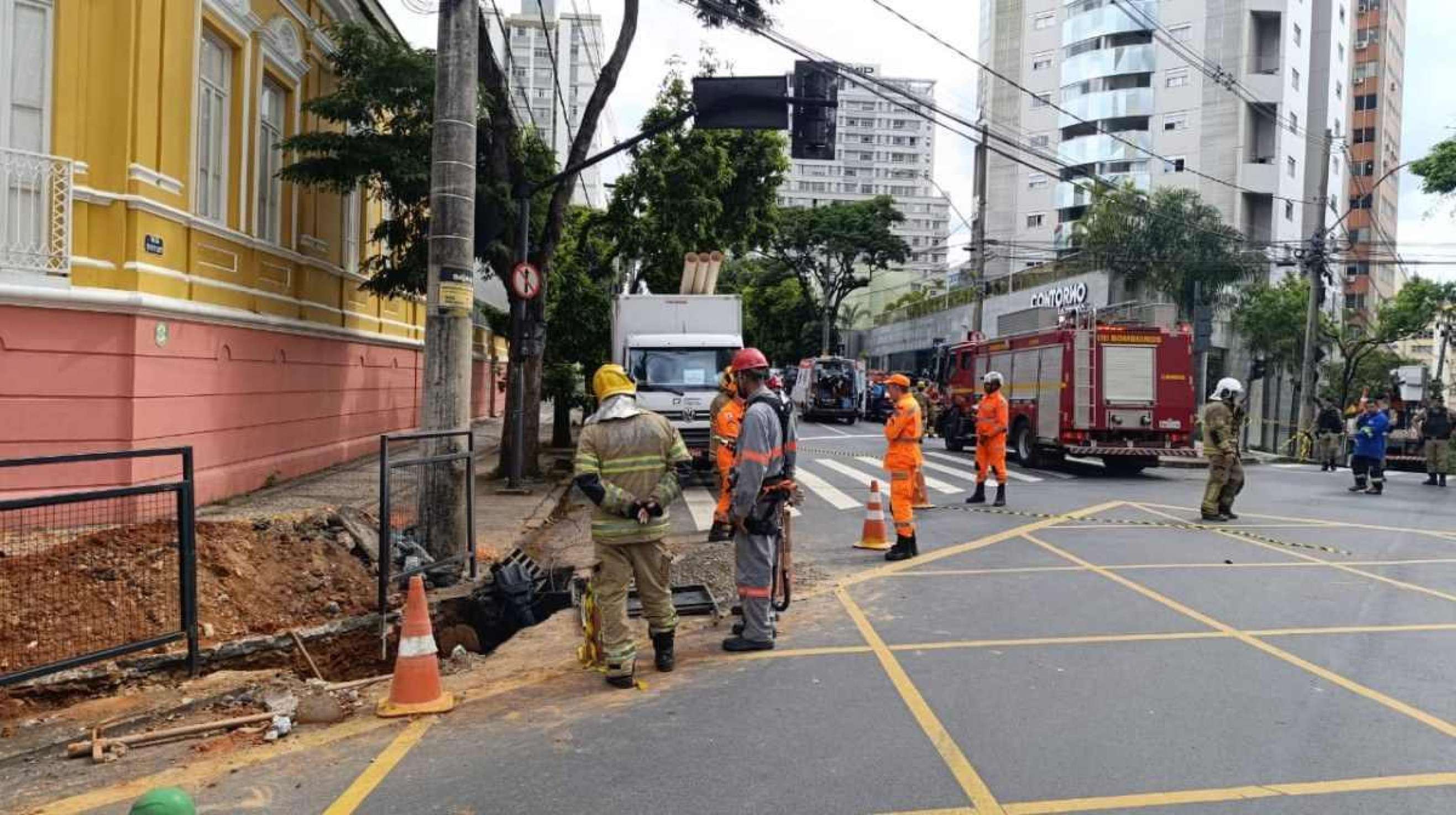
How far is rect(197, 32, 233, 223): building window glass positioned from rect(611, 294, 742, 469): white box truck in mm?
6488

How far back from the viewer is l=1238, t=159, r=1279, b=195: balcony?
155 ft

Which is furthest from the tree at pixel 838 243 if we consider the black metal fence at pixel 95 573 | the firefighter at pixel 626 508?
the firefighter at pixel 626 508

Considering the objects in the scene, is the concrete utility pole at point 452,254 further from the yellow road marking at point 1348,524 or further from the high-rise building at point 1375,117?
the high-rise building at point 1375,117

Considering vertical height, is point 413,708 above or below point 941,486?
below

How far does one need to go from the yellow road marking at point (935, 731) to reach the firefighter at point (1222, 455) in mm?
7321

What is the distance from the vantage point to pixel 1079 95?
54844 mm

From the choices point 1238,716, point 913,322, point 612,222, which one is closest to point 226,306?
point 612,222

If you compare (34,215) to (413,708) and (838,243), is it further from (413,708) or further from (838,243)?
(838,243)

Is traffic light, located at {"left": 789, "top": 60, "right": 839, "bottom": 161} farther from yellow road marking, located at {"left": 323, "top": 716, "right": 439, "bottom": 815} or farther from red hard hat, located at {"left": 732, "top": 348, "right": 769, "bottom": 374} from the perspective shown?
yellow road marking, located at {"left": 323, "top": 716, "right": 439, "bottom": 815}

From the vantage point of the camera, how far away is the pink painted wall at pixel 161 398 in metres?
9.47

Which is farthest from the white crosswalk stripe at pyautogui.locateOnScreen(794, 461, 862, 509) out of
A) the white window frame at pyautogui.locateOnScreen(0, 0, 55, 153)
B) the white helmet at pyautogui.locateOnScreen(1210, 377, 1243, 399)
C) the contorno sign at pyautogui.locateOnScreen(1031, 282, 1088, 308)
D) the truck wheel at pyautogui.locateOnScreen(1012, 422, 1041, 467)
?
the contorno sign at pyautogui.locateOnScreen(1031, 282, 1088, 308)

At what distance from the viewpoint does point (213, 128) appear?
41.1 feet

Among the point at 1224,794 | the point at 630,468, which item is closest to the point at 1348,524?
the point at 1224,794

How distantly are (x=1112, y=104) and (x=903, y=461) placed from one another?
49609mm
